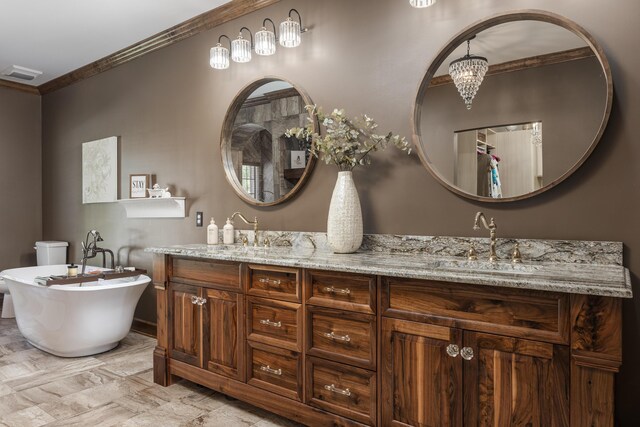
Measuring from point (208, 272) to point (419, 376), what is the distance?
1.36 meters

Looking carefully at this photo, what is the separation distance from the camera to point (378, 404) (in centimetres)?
182

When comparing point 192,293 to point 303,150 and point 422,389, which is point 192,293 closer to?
point 303,150

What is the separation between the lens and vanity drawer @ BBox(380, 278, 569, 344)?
56.4 inches

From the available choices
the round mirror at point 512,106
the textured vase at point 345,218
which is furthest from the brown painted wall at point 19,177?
the round mirror at point 512,106

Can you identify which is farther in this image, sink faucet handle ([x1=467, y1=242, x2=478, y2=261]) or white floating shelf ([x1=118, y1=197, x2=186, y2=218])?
white floating shelf ([x1=118, y1=197, x2=186, y2=218])

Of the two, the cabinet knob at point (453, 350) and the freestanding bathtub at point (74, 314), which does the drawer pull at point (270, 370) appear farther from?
the freestanding bathtub at point (74, 314)

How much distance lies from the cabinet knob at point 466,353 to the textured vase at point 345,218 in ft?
2.83

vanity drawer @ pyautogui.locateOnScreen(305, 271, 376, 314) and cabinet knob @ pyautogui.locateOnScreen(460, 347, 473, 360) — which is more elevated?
vanity drawer @ pyautogui.locateOnScreen(305, 271, 376, 314)

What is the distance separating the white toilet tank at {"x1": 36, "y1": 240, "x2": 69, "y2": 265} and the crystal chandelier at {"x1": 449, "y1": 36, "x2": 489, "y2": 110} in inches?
183

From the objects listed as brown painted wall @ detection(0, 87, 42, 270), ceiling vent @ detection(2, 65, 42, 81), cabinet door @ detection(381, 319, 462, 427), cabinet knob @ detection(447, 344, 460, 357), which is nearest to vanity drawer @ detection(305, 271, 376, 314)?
cabinet door @ detection(381, 319, 462, 427)

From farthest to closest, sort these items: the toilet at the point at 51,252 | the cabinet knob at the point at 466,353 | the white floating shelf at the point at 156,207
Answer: the toilet at the point at 51,252, the white floating shelf at the point at 156,207, the cabinet knob at the point at 466,353

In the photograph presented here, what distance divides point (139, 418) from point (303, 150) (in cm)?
184

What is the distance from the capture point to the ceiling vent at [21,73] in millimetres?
4488

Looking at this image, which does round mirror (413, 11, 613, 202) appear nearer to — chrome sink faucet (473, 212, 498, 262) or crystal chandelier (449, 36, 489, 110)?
crystal chandelier (449, 36, 489, 110)
